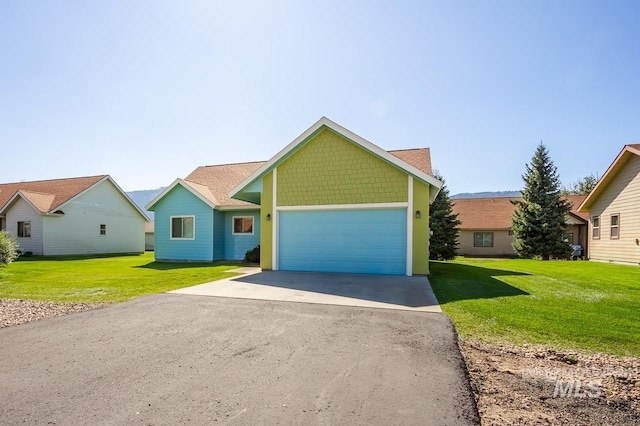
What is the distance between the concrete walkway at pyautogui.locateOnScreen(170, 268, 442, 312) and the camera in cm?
715

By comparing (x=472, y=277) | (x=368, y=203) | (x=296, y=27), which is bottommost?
(x=472, y=277)

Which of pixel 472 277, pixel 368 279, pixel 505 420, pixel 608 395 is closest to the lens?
pixel 505 420

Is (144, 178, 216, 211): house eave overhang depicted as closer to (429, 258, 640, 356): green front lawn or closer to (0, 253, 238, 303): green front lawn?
(0, 253, 238, 303): green front lawn

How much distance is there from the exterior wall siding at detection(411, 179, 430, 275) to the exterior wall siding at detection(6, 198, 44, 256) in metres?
25.1

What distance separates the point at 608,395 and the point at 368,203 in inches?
352

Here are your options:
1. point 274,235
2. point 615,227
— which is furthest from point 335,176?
point 615,227

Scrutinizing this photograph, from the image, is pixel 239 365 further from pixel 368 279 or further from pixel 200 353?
pixel 368 279

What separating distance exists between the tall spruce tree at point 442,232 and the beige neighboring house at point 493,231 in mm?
6448

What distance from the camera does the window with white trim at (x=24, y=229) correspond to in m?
23.2

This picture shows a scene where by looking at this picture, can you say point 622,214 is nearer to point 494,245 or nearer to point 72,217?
point 494,245

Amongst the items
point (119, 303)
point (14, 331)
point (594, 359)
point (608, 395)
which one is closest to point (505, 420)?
point (608, 395)

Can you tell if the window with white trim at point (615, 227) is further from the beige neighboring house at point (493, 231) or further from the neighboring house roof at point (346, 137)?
the neighboring house roof at point (346, 137)

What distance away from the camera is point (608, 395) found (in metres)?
3.13

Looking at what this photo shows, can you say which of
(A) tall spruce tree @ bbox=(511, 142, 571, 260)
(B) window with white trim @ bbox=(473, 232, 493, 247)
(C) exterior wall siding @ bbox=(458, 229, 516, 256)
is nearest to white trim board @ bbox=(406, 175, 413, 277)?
(A) tall spruce tree @ bbox=(511, 142, 571, 260)
